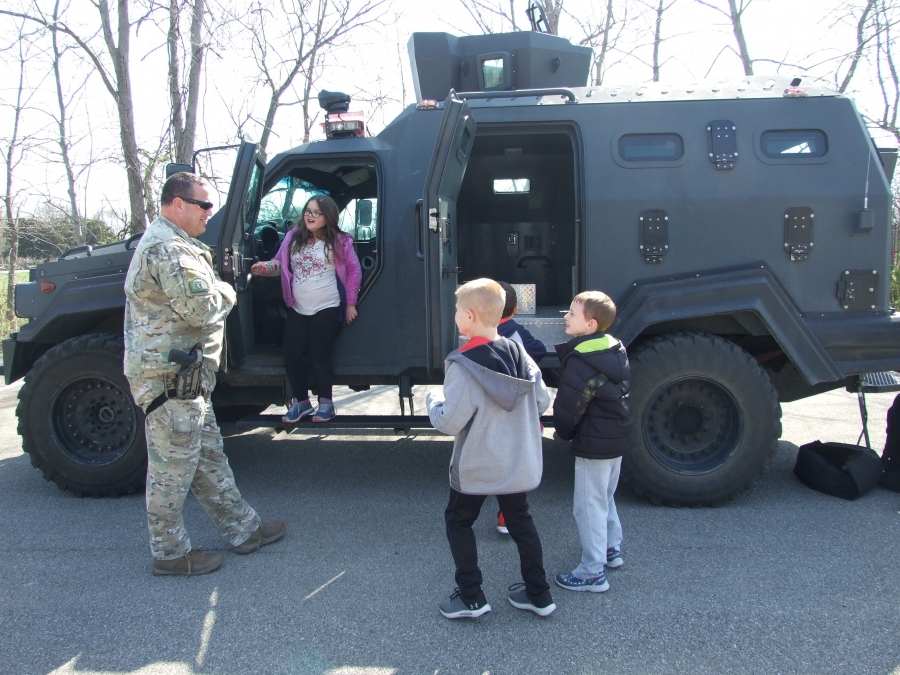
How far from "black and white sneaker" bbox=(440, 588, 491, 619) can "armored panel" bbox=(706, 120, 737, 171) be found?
9.62 ft

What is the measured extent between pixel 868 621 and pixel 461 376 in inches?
76.6

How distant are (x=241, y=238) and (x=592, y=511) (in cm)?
271

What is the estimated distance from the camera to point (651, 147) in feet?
13.7

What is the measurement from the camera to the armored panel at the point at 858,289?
4.04 metres

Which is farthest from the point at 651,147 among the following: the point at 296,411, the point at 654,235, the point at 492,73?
the point at 296,411

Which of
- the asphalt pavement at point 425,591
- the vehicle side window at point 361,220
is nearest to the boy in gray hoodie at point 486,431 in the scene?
the asphalt pavement at point 425,591

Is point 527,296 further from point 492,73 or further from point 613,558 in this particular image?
point 613,558

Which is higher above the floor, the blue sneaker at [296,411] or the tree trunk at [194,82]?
the tree trunk at [194,82]

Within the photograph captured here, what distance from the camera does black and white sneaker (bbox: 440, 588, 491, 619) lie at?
2.73 meters

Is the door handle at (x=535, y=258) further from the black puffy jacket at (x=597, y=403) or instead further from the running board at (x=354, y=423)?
the black puffy jacket at (x=597, y=403)

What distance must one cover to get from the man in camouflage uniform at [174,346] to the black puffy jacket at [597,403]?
1694mm

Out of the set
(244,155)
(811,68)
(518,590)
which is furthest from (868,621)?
(811,68)

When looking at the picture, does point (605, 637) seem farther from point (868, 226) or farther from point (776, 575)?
point (868, 226)

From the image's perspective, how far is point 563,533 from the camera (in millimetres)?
3625
